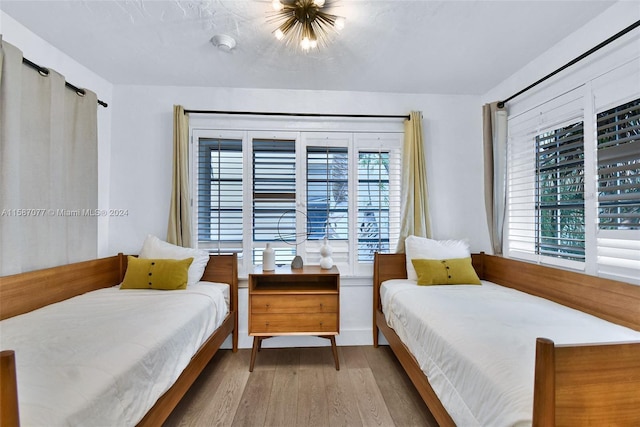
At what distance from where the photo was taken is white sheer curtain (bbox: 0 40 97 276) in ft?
5.38

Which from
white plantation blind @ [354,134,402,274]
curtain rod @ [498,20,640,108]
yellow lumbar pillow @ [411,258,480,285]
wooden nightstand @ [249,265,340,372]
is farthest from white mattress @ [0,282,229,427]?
curtain rod @ [498,20,640,108]

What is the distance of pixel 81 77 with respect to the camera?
7.61ft

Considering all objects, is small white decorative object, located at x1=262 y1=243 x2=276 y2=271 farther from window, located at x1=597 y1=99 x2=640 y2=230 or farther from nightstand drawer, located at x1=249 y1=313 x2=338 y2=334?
window, located at x1=597 y1=99 x2=640 y2=230

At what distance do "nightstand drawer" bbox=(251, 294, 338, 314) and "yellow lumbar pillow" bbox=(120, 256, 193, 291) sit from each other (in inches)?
23.0

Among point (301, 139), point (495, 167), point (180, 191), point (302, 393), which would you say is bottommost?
point (302, 393)

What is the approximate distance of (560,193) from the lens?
204 centimetres

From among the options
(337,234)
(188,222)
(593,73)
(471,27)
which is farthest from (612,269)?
(188,222)

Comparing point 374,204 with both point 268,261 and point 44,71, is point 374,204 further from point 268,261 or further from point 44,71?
point 44,71

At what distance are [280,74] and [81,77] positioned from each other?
1610mm

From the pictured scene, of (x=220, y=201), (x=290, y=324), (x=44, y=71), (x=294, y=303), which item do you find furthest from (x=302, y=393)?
(x=44, y=71)

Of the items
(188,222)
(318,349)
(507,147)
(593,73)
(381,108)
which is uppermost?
(381,108)

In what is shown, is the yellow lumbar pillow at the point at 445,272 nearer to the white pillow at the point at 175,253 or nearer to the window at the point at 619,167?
the window at the point at 619,167

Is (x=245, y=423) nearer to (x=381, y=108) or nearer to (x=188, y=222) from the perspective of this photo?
(x=188, y=222)

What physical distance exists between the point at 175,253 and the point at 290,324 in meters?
1.13
